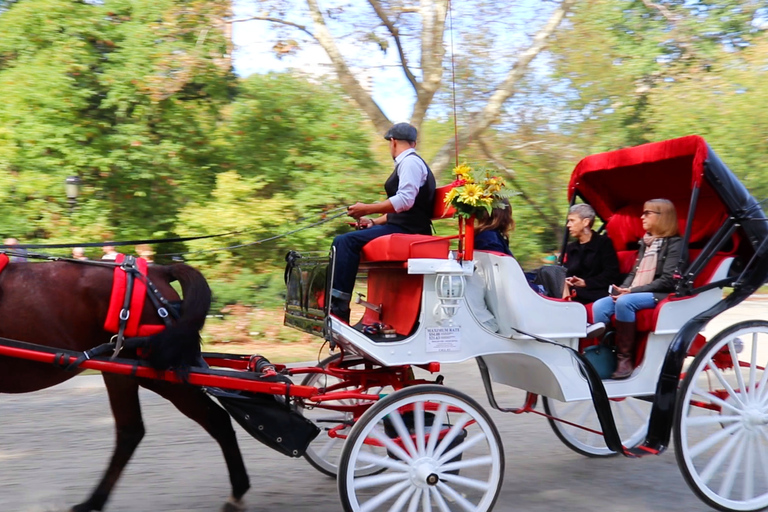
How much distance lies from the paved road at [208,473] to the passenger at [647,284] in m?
0.69

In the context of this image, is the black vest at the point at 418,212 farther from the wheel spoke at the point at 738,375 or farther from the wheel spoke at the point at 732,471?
the wheel spoke at the point at 732,471

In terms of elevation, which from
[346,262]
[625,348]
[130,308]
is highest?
[346,262]

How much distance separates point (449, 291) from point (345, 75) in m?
8.26

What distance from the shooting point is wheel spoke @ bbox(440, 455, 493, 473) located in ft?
11.7

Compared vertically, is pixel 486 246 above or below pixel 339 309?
above

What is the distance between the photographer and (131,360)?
3674 mm

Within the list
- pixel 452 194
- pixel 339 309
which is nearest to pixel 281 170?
pixel 339 309

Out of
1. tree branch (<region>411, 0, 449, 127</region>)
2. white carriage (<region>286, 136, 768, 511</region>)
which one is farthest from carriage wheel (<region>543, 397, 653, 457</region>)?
tree branch (<region>411, 0, 449, 127</region>)

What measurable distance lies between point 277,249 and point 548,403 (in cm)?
648

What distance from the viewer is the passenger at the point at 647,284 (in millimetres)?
4238

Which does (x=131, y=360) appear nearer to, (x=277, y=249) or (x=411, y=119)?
(x=277, y=249)

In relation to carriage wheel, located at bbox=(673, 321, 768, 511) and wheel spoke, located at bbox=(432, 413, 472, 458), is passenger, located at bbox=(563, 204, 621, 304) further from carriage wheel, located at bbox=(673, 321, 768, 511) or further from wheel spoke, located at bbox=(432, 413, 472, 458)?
wheel spoke, located at bbox=(432, 413, 472, 458)

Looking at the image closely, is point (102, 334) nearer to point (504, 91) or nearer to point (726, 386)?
point (726, 386)

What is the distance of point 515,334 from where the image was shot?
12.9ft
